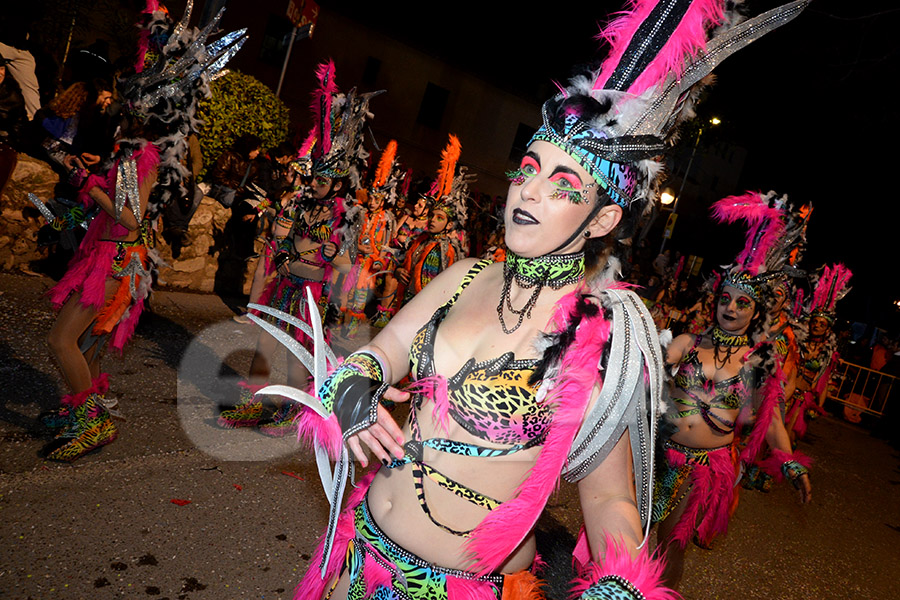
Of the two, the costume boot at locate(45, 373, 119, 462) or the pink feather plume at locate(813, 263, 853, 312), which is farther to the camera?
the pink feather plume at locate(813, 263, 853, 312)

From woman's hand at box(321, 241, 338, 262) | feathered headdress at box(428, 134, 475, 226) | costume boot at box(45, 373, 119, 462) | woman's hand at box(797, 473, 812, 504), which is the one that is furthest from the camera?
feathered headdress at box(428, 134, 475, 226)

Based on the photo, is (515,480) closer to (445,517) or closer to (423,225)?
(445,517)

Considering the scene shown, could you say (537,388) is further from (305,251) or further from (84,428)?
(305,251)

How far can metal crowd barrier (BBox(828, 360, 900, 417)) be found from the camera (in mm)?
14695

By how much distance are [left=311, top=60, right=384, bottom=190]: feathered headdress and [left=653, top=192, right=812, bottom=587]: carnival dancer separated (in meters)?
3.19

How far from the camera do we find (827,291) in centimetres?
934

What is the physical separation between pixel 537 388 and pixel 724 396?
308cm

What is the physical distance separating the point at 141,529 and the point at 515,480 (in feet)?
8.32

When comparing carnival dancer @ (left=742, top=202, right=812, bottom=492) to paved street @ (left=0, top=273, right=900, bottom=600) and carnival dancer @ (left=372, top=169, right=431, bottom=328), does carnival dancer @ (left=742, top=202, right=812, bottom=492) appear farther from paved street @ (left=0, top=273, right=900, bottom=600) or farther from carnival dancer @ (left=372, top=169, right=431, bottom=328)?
carnival dancer @ (left=372, top=169, right=431, bottom=328)

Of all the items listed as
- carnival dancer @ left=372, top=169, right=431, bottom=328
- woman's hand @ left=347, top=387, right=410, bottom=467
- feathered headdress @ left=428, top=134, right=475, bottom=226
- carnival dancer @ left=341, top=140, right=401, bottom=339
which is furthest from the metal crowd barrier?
woman's hand @ left=347, top=387, right=410, bottom=467

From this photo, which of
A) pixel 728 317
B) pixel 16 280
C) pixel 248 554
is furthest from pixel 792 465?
pixel 16 280

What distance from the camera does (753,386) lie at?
14.3ft

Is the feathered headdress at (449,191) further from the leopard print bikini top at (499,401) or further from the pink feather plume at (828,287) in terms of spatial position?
the leopard print bikini top at (499,401)

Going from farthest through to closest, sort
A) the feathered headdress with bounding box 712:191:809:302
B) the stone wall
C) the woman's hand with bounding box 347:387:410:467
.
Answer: the stone wall < the feathered headdress with bounding box 712:191:809:302 < the woman's hand with bounding box 347:387:410:467
